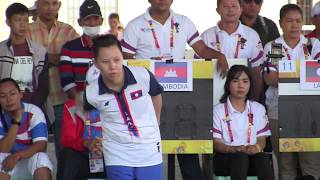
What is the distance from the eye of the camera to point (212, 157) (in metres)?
5.61

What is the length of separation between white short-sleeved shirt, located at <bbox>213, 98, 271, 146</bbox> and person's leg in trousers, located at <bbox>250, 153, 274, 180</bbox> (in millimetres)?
149

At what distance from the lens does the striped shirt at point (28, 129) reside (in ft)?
18.4

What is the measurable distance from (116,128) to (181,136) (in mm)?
1176

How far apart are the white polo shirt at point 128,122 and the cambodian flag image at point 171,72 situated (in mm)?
965

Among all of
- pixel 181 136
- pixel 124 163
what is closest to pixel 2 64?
pixel 181 136

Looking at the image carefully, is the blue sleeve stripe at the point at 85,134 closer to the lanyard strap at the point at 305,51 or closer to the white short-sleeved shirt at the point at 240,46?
the white short-sleeved shirt at the point at 240,46

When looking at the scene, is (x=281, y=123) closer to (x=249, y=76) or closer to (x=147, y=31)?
(x=249, y=76)

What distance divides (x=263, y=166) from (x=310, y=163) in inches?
29.7

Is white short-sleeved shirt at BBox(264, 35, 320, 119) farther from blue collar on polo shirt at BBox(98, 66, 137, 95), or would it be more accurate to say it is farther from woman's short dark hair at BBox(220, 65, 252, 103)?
blue collar on polo shirt at BBox(98, 66, 137, 95)

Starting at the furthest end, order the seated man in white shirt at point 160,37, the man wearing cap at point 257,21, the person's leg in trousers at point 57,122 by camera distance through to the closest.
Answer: the man wearing cap at point 257,21
the person's leg in trousers at point 57,122
the seated man in white shirt at point 160,37

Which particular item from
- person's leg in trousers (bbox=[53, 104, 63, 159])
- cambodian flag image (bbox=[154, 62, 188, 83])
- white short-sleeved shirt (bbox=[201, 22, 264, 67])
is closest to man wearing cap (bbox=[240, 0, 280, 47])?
white short-sleeved shirt (bbox=[201, 22, 264, 67])

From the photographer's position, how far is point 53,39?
20.7ft

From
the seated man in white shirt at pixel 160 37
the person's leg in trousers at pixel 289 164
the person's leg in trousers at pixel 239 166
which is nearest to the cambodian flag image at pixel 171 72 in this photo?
the seated man in white shirt at pixel 160 37

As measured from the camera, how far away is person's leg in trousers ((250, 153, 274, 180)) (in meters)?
5.36
